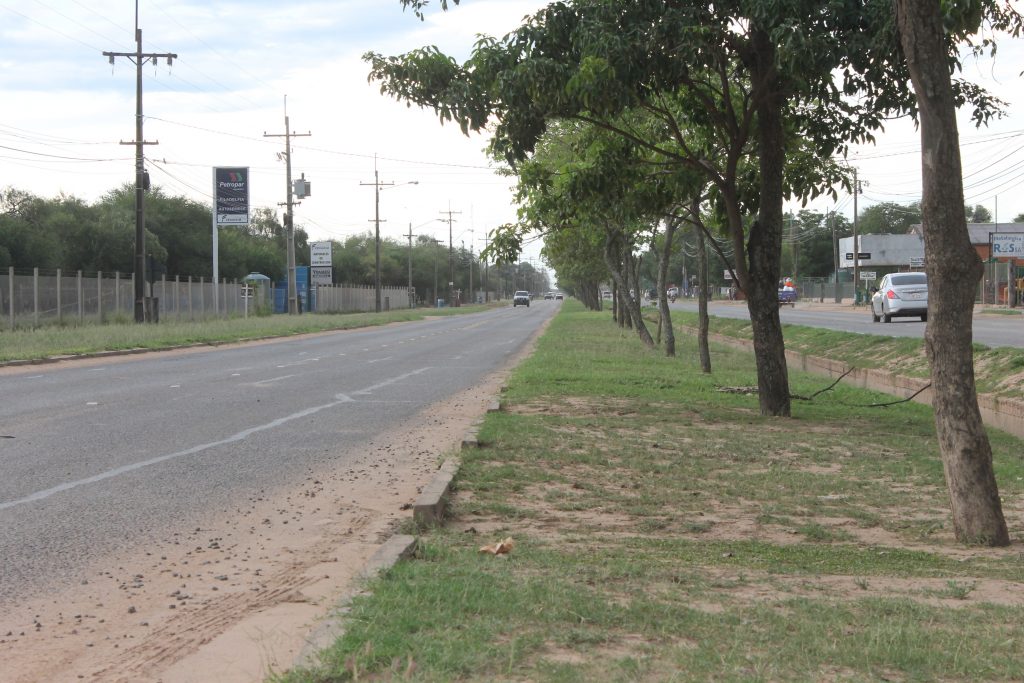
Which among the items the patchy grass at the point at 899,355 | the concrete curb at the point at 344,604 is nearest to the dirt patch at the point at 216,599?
the concrete curb at the point at 344,604

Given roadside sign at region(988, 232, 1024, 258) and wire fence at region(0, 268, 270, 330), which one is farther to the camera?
roadside sign at region(988, 232, 1024, 258)

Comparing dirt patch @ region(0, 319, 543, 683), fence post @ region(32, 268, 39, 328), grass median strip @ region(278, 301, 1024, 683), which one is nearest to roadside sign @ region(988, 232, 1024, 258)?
grass median strip @ region(278, 301, 1024, 683)

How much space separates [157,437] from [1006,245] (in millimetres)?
40323

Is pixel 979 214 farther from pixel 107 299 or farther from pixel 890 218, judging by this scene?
pixel 107 299

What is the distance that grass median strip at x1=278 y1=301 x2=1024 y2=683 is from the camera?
399cm

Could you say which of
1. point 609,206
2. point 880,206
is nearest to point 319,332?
point 609,206

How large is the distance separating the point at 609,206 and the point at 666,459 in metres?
5.61

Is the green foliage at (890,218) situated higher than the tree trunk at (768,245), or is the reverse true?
the green foliage at (890,218)

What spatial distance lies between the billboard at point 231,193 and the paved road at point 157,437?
3189 centimetres

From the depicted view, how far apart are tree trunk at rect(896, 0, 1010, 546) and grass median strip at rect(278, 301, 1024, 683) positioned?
322 mm

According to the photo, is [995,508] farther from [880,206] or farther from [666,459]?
[880,206]

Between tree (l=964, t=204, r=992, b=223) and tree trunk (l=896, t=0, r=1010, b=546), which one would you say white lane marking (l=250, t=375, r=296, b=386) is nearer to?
tree trunk (l=896, t=0, r=1010, b=546)

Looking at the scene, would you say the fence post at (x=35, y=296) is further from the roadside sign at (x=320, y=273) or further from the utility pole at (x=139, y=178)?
the roadside sign at (x=320, y=273)

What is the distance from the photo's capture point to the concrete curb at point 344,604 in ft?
13.4
